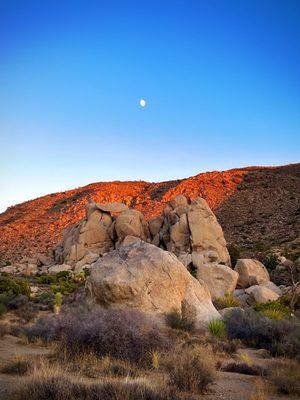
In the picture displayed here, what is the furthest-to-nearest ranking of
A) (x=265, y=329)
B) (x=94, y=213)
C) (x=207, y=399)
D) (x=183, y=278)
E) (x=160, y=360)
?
1. (x=94, y=213)
2. (x=183, y=278)
3. (x=265, y=329)
4. (x=160, y=360)
5. (x=207, y=399)

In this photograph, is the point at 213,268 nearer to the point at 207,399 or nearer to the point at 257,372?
the point at 257,372

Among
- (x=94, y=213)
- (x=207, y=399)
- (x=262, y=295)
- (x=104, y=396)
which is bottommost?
(x=262, y=295)

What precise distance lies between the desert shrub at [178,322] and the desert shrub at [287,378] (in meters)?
4.66

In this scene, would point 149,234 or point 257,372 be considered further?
point 149,234

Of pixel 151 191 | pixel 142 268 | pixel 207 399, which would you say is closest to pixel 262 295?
pixel 142 268

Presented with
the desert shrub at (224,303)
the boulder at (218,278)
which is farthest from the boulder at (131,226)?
the desert shrub at (224,303)

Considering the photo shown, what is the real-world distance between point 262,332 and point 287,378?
20.6ft

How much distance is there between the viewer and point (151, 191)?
81688 mm

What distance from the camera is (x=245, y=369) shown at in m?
10.4

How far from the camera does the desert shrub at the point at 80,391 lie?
20.5 ft

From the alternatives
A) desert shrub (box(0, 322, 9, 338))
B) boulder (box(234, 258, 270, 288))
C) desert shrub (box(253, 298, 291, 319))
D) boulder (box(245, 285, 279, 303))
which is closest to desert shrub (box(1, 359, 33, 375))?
desert shrub (box(0, 322, 9, 338))

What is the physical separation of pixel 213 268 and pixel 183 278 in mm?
10249

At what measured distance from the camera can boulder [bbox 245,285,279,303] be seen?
24484mm

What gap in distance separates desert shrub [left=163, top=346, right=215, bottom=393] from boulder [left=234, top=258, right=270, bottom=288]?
69.4ft
